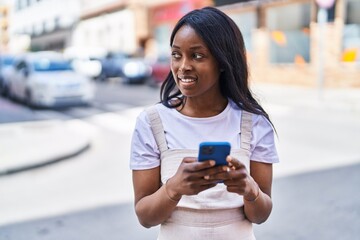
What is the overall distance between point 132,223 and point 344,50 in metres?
14.6

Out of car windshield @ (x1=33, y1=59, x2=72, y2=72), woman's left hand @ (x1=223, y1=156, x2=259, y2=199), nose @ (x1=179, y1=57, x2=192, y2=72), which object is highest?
nose @ (x1=179, y1=57, x2=192, y2=72)

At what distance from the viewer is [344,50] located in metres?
17.1

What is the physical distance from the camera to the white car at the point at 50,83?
551 inches

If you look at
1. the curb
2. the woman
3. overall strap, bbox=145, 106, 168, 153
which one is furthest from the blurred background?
overall strap, bbox=145, 106, 168, 153

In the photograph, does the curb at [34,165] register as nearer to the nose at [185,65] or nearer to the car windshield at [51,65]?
the nose at [185,65]

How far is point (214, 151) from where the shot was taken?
1241mm

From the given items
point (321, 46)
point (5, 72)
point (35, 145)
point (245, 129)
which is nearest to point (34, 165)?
point (35, 145)

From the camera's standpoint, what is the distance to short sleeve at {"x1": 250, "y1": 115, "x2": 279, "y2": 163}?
5.08ft

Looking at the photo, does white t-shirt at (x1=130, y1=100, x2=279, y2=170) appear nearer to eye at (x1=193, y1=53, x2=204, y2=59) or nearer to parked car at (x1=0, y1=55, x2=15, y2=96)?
eye at (x1=193, y1=53, x2=204, y2=59)

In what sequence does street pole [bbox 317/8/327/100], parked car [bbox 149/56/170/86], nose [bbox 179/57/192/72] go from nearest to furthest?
nose [bbox 179/57/192/72] → street pole [bbox 317/8/327/100] → parked car [bbox 149/56/170/86]

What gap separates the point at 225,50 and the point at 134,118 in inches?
415

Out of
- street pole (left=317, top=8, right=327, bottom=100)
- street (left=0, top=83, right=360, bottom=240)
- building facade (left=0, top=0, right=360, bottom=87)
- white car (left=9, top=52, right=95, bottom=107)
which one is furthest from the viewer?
building facade (left=0, top=0, right=360, bottom=87)

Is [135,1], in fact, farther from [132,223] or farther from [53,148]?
[132,223]

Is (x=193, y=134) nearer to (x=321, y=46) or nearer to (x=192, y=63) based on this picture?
(x=192, y=63)
